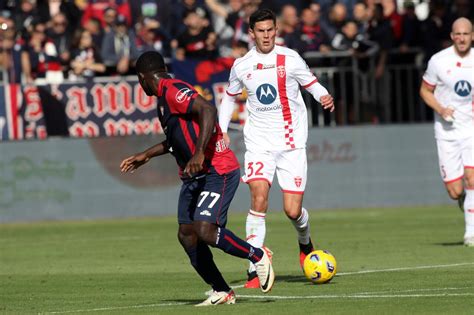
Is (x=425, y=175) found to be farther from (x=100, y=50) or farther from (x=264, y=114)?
(x=264, y=114)

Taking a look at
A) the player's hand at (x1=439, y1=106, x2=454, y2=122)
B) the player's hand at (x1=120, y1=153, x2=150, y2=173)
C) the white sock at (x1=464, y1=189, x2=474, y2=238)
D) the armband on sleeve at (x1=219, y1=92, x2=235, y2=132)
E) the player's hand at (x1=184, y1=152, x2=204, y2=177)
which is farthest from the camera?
the white sock at (x1=464, y1=189, x2=474, y2=238)

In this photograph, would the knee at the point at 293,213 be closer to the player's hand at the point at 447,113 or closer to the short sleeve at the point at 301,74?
the short sleeve at the point at 301,74

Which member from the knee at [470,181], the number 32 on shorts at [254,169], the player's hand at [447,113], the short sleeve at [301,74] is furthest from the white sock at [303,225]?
the knee at [470,181]

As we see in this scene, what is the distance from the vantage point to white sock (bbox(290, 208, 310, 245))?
42.1ft

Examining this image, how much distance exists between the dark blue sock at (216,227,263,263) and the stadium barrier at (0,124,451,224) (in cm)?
1249

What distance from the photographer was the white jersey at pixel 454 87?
15.5 meters

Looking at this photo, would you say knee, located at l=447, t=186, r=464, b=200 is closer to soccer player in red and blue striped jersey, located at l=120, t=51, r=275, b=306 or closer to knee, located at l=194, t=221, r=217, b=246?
soccer player in red and blue striped jersey, located at l=120, t=51, r=275, b=306

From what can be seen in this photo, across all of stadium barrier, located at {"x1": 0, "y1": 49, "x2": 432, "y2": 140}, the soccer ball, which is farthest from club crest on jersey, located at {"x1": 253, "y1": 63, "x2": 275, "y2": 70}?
stadium barrier, located at {"x1": 0, "y1": 49, "x2": 432, "y2": 140}

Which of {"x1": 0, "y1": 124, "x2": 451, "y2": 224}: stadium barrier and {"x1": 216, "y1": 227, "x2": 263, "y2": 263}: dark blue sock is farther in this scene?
Answer: {"x1": 0, "y1": 124, "x2": 451, "y2": 224}: stadium barrier

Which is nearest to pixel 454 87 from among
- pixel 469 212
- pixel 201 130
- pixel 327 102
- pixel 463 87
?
pixel 463 87

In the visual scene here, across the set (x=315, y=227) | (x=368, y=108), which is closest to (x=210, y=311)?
(x=315, y=227)

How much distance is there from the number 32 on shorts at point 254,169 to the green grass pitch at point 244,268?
1.16 metres

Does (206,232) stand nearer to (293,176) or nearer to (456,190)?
(293,176)

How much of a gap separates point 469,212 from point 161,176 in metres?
8.52
